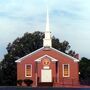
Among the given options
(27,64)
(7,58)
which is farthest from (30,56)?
(7,58)

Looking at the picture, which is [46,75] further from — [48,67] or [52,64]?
[52,64]

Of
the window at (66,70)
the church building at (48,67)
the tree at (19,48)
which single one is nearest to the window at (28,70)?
the church building at (48,67)

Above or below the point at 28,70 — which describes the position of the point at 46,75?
below

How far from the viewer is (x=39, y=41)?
8431 cm

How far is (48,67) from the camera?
59.2 m

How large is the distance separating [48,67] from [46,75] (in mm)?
1123

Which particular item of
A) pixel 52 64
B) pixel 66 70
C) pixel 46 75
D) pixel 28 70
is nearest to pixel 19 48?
pixel 28 70

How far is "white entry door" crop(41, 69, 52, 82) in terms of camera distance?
193 ft

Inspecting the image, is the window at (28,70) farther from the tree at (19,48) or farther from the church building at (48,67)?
the tree at (19,48)

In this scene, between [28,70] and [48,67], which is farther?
[28,70]

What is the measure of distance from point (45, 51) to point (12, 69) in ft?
71.6

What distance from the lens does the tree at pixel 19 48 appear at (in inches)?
3172

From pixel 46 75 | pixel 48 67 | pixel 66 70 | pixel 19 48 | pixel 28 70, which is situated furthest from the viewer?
pixel 19 48

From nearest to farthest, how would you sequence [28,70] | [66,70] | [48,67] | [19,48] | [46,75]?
[46,75] < [48,67] < [66,70] < [28,70] < [19,48]
